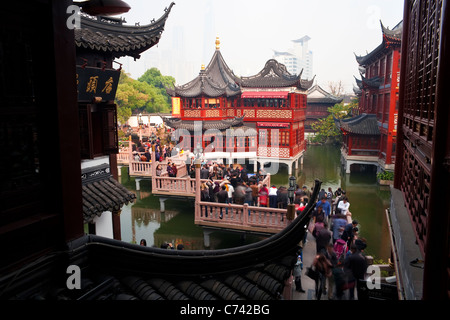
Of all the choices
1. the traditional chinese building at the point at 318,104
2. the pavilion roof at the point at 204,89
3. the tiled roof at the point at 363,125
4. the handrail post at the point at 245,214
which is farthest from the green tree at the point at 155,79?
the handrail post at the point at 245,214

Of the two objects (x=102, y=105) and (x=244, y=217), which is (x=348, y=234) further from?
(x=102, y=105)

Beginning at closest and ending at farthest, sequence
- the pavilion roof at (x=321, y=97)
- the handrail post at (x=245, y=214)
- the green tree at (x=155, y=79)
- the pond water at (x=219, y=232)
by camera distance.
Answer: the handrail post at (x=245, y=214)
the pond water at (x=219, y=232)
the pavilion roof at (x=321, y=97)
the green tree at (x=155, y=79)

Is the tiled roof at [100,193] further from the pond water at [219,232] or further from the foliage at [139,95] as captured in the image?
the foliage at [139,95]

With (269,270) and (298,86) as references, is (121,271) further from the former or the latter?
(298,86)

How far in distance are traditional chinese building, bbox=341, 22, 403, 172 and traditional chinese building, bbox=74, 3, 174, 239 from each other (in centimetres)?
1593

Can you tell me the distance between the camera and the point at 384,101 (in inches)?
888

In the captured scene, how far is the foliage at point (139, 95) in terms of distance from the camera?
3888cm

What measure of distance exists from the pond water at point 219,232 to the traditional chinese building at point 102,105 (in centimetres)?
575

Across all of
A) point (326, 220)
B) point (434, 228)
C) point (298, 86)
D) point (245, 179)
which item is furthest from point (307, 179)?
point (434, 228)

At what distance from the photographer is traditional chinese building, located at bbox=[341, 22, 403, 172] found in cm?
2011

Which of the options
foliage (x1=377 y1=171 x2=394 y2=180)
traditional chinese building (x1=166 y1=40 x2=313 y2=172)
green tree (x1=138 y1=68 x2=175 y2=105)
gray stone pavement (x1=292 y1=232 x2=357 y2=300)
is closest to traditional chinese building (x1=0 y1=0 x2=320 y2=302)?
gray stone pavement (x1=292 y1=232 x2=357 y2=300)

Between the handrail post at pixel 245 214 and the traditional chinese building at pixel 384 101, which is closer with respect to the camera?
the handrail post at pixel 245 214

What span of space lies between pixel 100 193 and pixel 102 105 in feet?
5.95

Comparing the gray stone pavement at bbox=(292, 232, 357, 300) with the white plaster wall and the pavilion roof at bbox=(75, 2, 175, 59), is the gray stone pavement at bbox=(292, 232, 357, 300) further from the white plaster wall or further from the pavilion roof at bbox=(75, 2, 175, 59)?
the pavilion roof at bbox=(75, 2, 175, 59)
